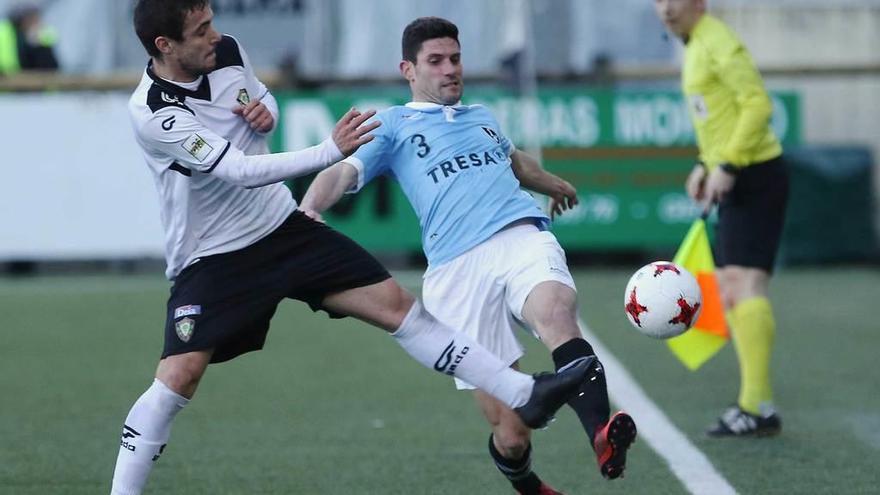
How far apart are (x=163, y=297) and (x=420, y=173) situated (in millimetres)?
7943

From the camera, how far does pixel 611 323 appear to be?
12367 mm

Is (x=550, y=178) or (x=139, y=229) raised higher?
(x=550, y=178)

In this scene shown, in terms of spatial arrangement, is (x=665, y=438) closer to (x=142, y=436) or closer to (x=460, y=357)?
(x=460, y=357)

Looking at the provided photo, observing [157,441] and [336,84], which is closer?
[157,441]

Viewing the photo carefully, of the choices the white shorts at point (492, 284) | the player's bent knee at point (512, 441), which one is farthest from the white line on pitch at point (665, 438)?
the white shorts at point (492, 284)

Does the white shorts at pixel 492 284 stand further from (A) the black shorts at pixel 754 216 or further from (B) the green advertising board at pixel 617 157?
(B) the green advertising board at pixel 617 157

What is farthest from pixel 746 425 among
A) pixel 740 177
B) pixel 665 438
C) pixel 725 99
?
pixel 725 99

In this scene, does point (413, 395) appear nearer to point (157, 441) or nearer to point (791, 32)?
point (157, 441)

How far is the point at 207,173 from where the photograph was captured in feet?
19.8

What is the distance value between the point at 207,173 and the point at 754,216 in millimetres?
3368

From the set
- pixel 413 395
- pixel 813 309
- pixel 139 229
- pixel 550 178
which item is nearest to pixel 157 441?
pixel 550 178

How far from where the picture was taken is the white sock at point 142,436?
243 inches

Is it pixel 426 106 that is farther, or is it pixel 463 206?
pixel 426 106

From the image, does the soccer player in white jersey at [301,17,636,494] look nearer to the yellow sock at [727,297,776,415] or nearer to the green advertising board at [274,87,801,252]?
the yellow sock at [727,297,776,415]
